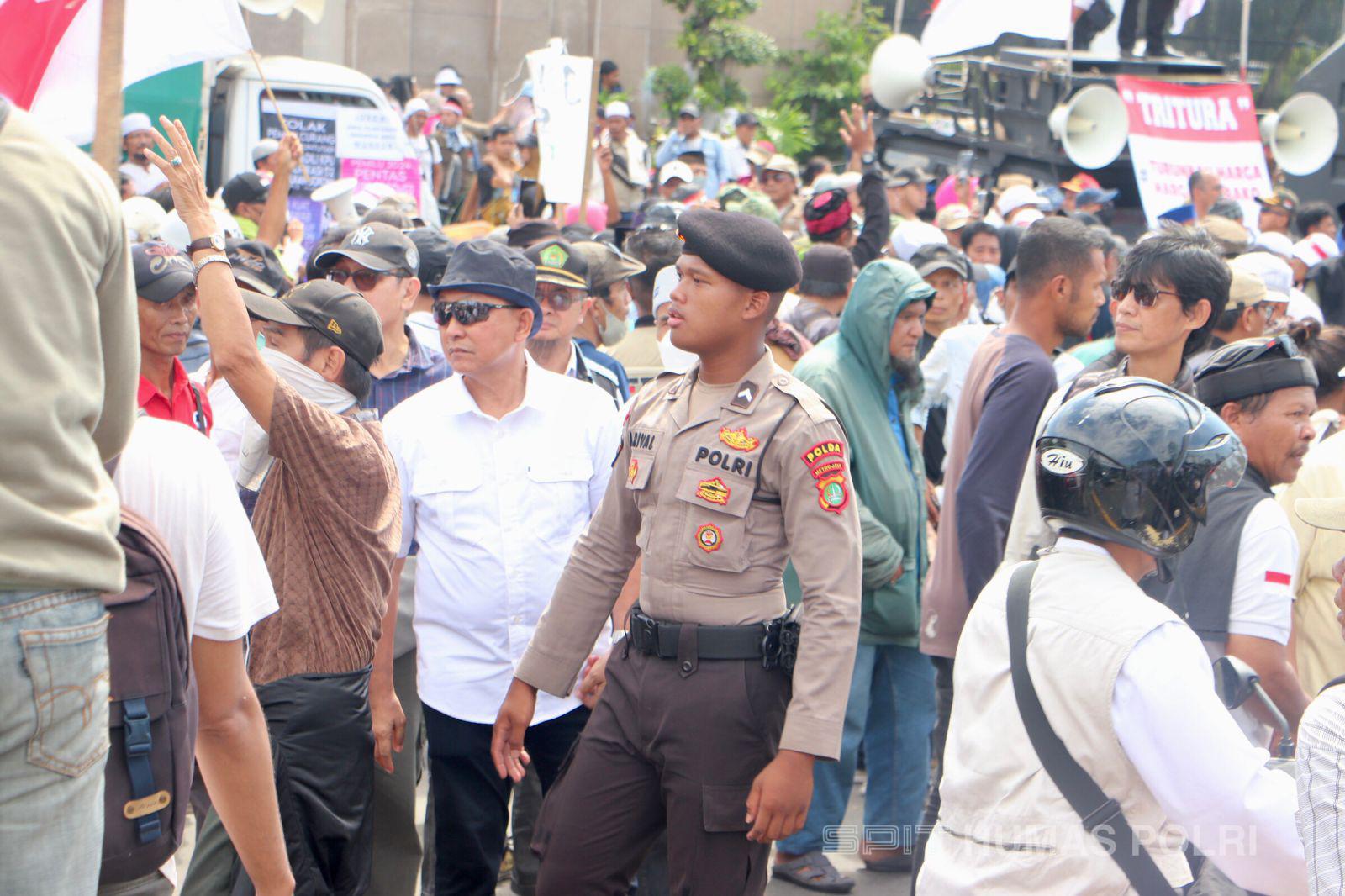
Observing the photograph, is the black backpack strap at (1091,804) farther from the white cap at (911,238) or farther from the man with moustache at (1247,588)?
the white cap at (911,238)

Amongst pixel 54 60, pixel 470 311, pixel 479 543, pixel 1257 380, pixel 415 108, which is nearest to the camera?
pixel 1257 380

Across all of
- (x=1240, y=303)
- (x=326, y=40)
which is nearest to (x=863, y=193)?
(x=1240, y=303)

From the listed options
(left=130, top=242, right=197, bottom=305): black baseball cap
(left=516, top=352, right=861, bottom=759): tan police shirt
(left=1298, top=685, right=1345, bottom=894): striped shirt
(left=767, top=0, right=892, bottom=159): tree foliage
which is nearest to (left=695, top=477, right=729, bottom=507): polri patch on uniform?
(left=516, top=352, right=861, bottom=759): tan police shirt

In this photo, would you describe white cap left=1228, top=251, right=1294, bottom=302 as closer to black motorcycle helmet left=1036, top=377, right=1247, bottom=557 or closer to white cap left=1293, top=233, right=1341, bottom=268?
black motorcycle helmet left=1036, top=377, right=1247, bottom=557

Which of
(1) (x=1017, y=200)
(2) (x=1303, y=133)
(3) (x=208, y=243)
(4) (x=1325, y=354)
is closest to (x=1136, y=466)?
(3) (x=208, y=243)

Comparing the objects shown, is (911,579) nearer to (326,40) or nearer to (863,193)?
(863,193)

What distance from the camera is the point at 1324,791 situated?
1884 millimetres

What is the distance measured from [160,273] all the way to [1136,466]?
9.39ft

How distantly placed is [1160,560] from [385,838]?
8.67ft

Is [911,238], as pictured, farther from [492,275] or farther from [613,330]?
[492,275]

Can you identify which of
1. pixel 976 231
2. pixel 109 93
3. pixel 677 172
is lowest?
pixel 677 172

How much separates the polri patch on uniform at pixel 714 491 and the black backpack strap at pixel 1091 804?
3.80ft

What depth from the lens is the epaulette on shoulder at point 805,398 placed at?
339 cm

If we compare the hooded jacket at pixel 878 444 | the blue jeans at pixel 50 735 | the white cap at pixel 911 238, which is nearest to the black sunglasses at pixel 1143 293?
the hooded jacket at pixel 878 444
